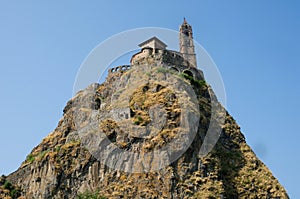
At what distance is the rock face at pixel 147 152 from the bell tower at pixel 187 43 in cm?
1609

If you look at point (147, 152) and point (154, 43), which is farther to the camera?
point (154, 43)

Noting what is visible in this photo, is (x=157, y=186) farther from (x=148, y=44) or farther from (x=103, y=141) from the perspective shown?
(x=148, y=44)

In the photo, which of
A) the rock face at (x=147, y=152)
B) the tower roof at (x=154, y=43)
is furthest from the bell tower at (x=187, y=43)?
the rock face at (x=147, y=152)

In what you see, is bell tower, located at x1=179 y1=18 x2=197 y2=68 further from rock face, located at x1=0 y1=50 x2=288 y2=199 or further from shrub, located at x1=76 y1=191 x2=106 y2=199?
shrub, located at x1=76 y1=191 x2=106 y2=199

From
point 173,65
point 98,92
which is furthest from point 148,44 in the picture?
point 98,92

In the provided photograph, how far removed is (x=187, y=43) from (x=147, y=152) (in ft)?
140

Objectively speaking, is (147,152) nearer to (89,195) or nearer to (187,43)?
(89,195)

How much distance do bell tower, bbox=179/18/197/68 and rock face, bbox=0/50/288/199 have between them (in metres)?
16.1

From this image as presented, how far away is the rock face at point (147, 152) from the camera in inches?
2520

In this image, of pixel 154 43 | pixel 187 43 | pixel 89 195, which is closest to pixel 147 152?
pixel 89 195

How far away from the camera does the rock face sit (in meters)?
64.0

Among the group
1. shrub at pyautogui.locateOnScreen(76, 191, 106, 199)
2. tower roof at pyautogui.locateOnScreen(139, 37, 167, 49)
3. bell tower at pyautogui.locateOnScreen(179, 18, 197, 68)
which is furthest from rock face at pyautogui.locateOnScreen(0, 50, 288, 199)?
bell tower at pyautogui.locateOnScreen(179, 18, 197, 68)

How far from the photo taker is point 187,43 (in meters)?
102

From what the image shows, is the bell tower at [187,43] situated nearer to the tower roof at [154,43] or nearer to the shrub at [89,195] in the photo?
the tower roof at [154,43]
